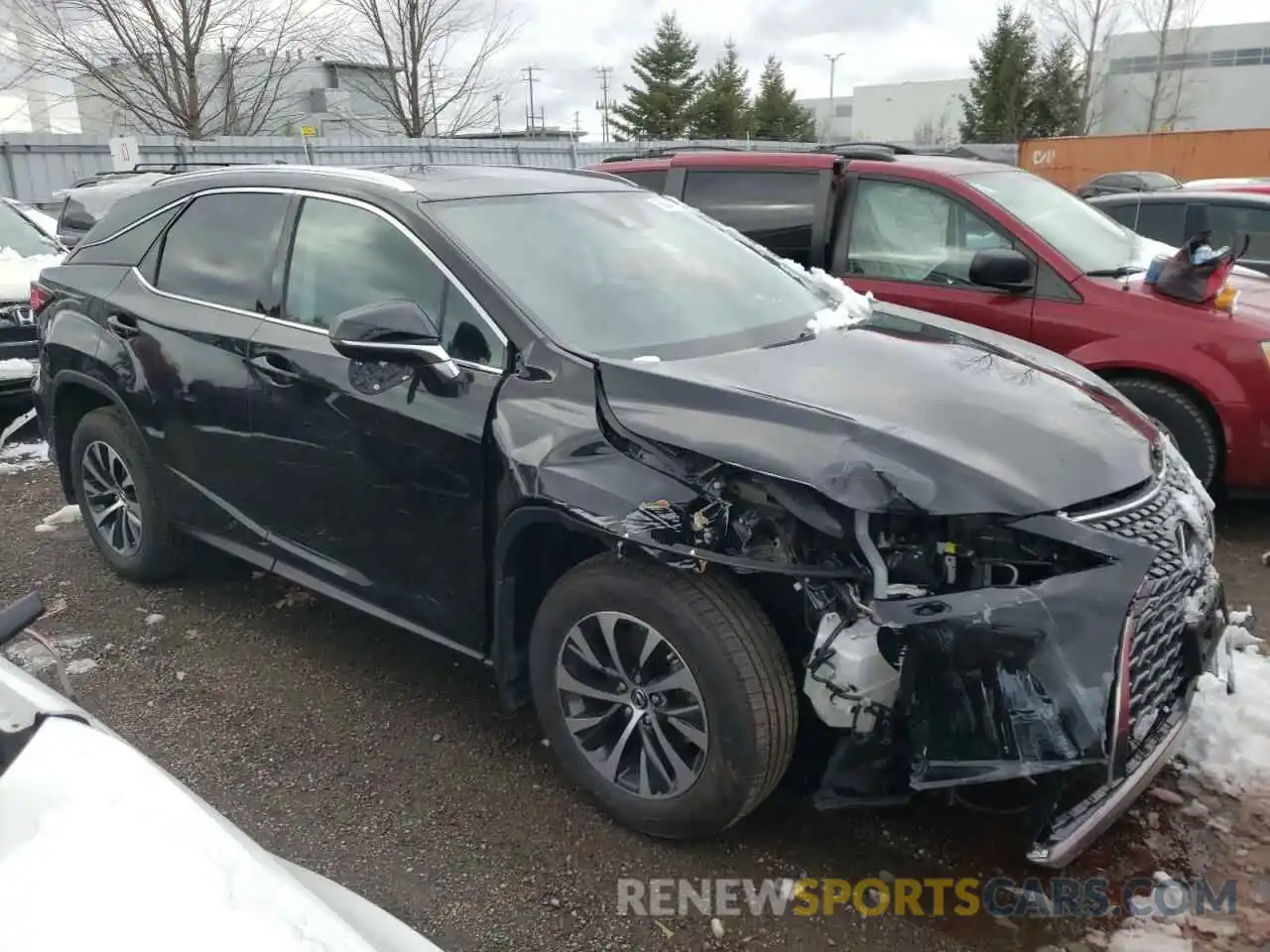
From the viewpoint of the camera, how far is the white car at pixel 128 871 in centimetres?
132

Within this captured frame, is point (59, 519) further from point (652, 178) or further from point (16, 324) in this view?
point (652, 178)

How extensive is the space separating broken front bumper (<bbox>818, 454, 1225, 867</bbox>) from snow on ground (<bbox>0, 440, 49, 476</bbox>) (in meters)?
6.24

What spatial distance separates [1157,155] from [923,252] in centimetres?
2253

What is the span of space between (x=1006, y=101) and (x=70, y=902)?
1809 inches

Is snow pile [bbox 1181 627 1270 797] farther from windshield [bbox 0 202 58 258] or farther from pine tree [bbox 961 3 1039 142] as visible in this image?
pine tree [bbox 961 3 1039 142]

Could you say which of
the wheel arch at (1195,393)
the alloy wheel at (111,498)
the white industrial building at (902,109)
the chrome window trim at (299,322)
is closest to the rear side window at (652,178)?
the wheel arch at (1195,393)

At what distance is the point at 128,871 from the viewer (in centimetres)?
141

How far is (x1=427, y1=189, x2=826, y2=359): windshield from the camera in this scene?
3.08m

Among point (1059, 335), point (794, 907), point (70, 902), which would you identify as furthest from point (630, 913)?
point (1059, 335)

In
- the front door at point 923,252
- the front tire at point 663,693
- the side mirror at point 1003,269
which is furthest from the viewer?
the front door at point 923,252

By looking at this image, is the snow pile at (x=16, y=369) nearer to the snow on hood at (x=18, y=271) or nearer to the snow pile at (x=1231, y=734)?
the snow on hood at (x=18, y=271)

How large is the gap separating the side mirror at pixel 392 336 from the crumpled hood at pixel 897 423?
21.1 inches

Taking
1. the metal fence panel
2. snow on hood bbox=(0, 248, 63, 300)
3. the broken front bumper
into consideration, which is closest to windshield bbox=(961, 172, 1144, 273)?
the broken front bumper

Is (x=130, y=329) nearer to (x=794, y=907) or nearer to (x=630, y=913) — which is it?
(x=630, y=913)
